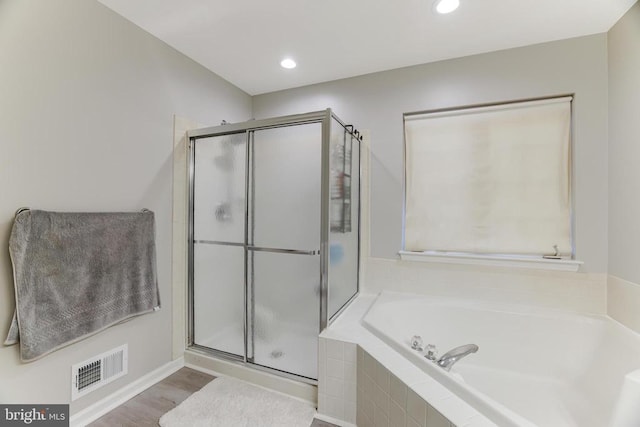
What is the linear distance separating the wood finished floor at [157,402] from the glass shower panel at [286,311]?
1.23 feet

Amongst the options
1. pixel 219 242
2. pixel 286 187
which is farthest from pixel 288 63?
pixel 219 242

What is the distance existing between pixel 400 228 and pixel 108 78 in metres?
2.23

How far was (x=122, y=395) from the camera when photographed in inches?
66.3

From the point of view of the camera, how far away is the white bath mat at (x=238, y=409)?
5.01ft

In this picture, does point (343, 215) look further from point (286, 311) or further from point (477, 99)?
point (477, 99)

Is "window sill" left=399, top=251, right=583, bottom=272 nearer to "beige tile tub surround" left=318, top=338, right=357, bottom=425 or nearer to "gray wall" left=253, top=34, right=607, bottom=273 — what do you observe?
"gray wall" left=253, top=34, right=607, bottom=273

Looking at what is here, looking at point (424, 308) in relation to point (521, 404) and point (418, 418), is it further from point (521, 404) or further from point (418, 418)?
point (418, 418)

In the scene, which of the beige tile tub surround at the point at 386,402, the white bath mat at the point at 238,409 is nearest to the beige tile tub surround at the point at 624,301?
the beige tile tub surround at the point at 386,402

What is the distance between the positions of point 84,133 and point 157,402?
1640mm

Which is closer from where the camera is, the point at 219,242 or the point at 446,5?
the point at 446,5

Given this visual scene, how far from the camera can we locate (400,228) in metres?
2.29

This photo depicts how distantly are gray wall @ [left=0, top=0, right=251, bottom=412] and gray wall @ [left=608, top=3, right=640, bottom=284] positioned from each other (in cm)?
289

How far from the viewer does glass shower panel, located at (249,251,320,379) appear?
1.79 meters

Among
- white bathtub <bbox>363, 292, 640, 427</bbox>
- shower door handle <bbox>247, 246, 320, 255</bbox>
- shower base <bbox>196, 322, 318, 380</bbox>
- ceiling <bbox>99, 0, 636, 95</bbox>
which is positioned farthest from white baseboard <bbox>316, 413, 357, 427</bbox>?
ceiling <bbox>99, 0, 636, 95</bbox>
